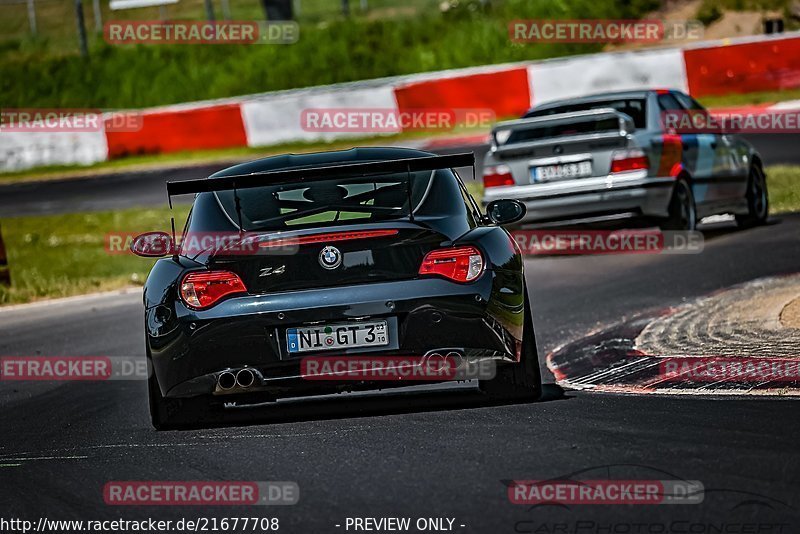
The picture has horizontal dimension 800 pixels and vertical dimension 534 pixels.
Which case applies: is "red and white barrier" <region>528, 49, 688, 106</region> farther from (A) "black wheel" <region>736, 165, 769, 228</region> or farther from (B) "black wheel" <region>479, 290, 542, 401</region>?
(B) "black wheel" <region>479, 290, 542, 401</region>

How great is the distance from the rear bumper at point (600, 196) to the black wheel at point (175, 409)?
6.80m

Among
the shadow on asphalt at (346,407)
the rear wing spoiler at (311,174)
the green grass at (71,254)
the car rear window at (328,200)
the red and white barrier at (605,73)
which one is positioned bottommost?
the green grass at (71,254)

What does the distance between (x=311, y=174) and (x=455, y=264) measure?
829 millimetres

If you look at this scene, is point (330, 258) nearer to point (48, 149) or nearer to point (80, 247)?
point (80, 247)

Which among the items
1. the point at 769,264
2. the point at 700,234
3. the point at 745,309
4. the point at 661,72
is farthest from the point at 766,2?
the point at 745,309

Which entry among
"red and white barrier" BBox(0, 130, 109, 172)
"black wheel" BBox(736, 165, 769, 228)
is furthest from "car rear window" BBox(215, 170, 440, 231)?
"red and white barrier" BBox(0, 130, 109, 172)

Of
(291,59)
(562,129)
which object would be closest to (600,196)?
(562,129)

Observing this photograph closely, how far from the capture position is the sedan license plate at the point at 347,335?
6836 millimetres

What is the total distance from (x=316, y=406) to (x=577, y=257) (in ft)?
23.1

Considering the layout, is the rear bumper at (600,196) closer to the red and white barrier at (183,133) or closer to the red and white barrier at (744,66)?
the red and white barrier at (744,66)

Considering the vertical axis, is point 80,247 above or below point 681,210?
below

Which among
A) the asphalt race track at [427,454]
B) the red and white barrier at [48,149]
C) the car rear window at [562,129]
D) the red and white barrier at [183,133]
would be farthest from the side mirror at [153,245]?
the red and white barrier at [48,149]

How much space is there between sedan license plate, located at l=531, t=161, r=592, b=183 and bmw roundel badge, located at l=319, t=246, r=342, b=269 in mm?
6869

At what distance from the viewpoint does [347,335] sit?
6.84 metres
